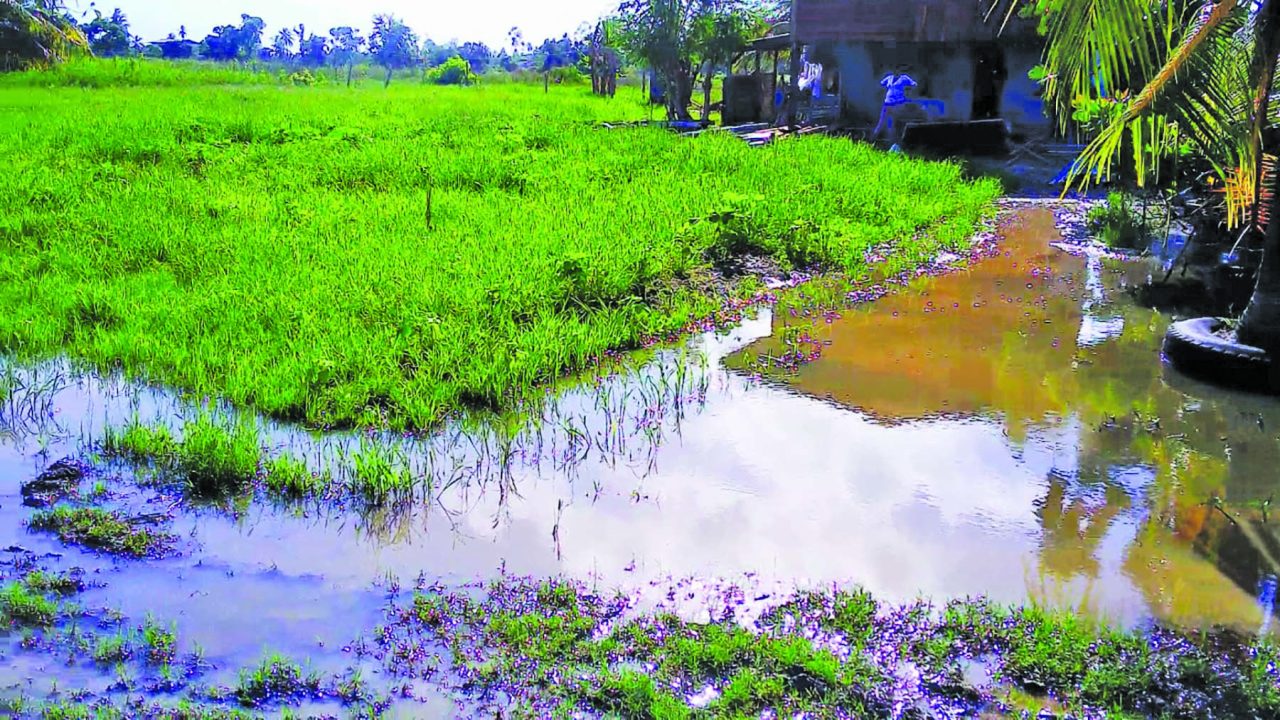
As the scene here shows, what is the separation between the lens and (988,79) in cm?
2127

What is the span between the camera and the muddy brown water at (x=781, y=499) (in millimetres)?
4160

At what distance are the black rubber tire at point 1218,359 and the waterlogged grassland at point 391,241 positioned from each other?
10.4 ft

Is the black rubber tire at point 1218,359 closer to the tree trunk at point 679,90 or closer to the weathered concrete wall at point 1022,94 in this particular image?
the weathered concrete wall at point 1022,94

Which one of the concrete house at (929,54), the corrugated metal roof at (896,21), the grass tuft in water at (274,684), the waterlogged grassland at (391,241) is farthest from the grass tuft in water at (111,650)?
the corrugated metal roof at (896,21)

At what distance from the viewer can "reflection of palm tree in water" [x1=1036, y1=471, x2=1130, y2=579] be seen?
4406 millimetres

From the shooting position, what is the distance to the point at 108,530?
454 centimetres

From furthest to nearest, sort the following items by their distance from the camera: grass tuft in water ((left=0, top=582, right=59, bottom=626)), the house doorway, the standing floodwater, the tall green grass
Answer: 1. the tall green grass
2. the house doorway
3. the standing floodwater
4. grass tuft in water ((left=0, top=582, right=59, bottom=626))

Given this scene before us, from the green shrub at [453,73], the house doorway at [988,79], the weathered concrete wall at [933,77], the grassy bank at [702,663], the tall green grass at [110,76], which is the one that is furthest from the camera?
the green shrub at [453,73]

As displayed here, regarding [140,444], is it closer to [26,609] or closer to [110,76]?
[26,609]

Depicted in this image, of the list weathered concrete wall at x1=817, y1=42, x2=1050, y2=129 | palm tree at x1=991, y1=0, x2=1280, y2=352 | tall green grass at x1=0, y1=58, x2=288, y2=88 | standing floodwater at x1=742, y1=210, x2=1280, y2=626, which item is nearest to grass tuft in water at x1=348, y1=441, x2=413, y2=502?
standing floodwater at x1=742, y1=210, x2=1280, y2=626

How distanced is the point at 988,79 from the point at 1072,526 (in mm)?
18225

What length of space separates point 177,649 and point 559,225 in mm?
6791

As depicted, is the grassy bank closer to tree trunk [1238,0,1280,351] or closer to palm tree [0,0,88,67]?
tree trunk [1238,0,1280,351]

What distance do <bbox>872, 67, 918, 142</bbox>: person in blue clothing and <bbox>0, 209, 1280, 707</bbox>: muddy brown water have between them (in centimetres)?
Result: 1104
